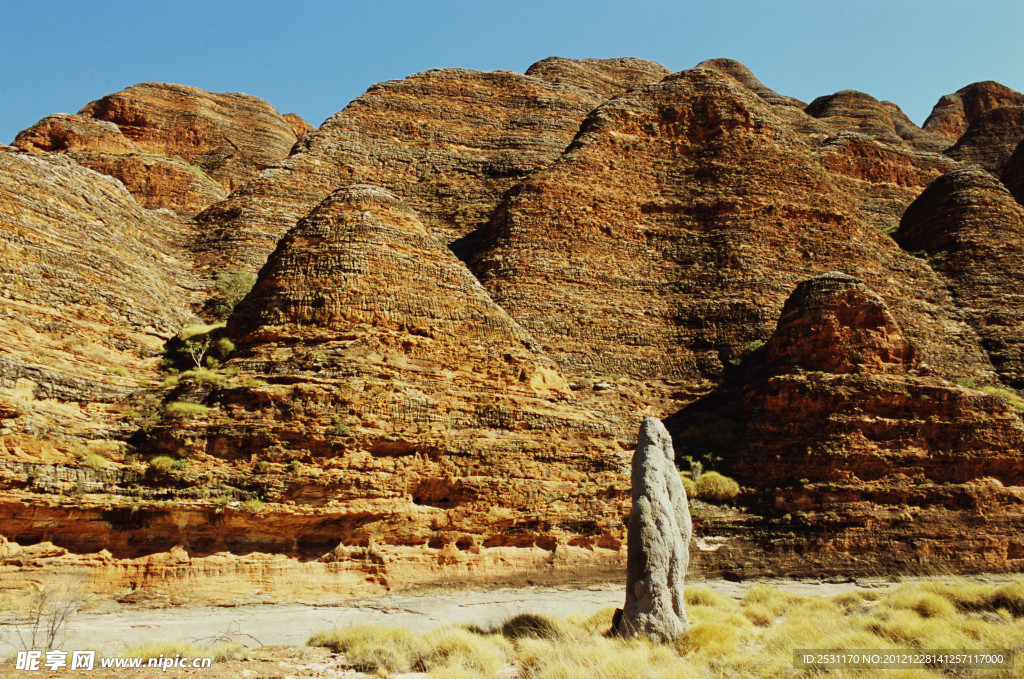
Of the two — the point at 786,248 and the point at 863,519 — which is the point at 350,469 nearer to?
the point at 863,519

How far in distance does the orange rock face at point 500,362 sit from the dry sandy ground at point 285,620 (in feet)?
1.77

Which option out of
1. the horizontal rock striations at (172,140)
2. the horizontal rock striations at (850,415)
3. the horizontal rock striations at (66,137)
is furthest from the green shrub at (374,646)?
the horizontal rock striations at (66,137)

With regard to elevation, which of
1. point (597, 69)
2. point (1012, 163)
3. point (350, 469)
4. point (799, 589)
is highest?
point (597, 69)

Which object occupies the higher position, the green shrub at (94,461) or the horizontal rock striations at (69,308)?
the horizontal rock striations at (69,308)

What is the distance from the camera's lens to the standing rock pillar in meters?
10.5

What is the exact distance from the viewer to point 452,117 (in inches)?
1544

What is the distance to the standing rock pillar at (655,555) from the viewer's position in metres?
10.5

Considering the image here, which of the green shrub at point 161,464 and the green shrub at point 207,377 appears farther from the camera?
the green shrub at point 207,377

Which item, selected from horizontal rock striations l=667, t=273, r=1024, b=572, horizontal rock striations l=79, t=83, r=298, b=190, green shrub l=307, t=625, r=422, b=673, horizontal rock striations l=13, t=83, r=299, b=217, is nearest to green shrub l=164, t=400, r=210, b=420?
green shrub l=307, t=625, r=422, b=673

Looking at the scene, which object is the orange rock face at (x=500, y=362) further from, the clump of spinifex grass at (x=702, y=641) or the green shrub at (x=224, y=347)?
the clump of spinifex grass at (x=702, y=641)

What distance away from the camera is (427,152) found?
36.5 metres

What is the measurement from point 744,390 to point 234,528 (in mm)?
15781

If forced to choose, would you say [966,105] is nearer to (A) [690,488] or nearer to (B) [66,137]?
(A) [690,488]

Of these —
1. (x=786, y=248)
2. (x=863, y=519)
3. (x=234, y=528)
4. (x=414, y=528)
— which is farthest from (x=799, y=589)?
(x=786, y=248)
